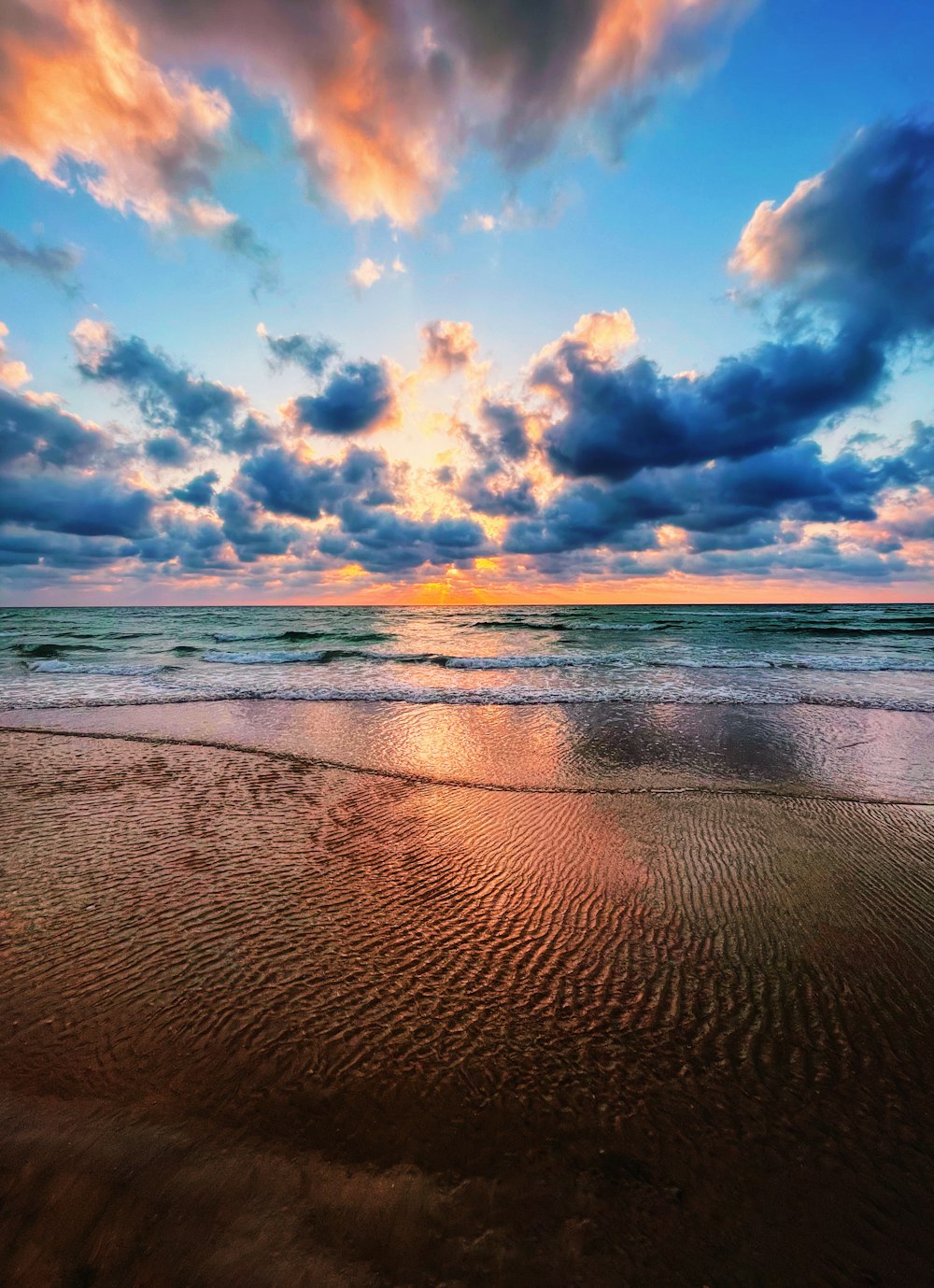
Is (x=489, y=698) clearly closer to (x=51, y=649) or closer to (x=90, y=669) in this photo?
(x=90, y=669)

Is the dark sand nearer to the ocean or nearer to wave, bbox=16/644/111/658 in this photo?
the ocean

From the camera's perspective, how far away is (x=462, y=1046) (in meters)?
3.06

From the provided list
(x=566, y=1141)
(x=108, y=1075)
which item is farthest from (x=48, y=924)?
(x=566, y=1141)

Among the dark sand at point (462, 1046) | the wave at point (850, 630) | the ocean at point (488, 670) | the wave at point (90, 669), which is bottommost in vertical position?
the wave at point (90, 669)

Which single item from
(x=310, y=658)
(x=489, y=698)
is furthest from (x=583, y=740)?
(x=310, y=658)

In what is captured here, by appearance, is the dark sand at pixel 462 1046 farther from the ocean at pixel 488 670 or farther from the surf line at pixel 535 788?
the ocean at pixel 488 670

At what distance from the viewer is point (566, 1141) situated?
8.20 feet

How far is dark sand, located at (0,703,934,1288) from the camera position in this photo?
6.88ft

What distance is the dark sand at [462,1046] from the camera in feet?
6.88

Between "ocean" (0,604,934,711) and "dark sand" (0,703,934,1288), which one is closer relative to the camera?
"dark sand" (0,703,934,1288)

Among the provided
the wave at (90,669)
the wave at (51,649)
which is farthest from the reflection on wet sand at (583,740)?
the wave at (51,649)

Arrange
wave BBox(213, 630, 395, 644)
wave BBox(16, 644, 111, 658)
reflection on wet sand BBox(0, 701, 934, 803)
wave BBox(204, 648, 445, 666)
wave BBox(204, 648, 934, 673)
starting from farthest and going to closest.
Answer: wave BBox(213, 630, 395, 644), wave BBox(16, 644, 111, 658), wave BBox(204, 648, 445, 666), wave BBox(204, 648, 934, 673), reflection on wet sand BBox(0, 701, 934, 803)

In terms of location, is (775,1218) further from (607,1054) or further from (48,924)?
(48,924)

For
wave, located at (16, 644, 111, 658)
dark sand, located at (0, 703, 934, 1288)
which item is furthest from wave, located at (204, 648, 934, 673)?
dark sand, located at (0, 703, 934, 1288)
